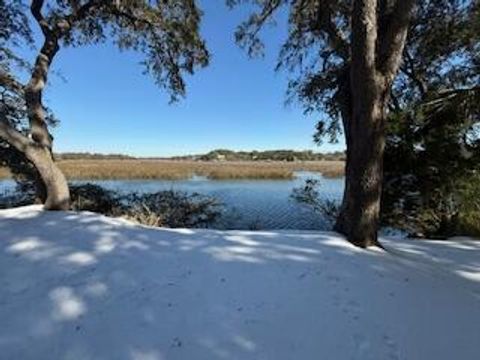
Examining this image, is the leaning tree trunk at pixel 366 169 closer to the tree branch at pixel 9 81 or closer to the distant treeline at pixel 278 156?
the tree branch at pixel 9 81

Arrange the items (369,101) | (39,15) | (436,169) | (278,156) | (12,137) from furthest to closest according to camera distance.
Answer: (278,156) → (436,169) → (39,15) → (12,137) → (369,101)

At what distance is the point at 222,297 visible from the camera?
4523 millimetres

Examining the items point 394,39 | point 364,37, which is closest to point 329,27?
point 394,39

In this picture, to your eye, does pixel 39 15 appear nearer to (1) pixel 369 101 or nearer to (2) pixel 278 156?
(1) pixel 369 101

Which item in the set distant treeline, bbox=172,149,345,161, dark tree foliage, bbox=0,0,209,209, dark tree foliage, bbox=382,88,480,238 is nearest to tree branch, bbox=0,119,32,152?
dark tree foliage, bbox=0,0,209,209

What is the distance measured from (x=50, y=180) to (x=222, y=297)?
4430mm

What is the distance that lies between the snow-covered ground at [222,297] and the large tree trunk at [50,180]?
1.04 meters

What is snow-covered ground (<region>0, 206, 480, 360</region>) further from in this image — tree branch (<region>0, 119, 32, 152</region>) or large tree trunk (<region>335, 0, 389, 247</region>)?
tree branch (<region>0, 119, 32, 152</region>)

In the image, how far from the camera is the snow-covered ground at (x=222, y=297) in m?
3.79

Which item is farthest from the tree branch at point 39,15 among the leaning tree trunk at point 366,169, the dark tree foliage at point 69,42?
the leaning tree trunk at point 366,169

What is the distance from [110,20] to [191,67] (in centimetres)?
221

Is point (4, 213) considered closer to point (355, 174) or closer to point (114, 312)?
point (114, 312)

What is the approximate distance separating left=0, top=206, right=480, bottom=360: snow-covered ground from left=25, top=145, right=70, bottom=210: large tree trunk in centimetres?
104

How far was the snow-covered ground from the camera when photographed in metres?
3.79
